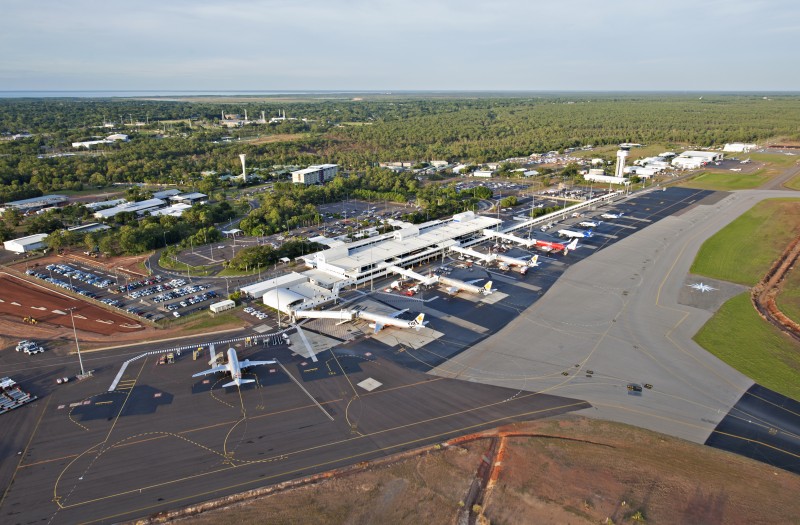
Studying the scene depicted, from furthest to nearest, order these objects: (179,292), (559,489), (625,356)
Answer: (179,292) < (625,356) < (559,489)

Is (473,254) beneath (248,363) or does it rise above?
above

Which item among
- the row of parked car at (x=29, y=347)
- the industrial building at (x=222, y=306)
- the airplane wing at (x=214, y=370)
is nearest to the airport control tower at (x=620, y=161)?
the industrial building at (x=222, y=306)

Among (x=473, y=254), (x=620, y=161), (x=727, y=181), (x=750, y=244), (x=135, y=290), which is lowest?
(x=135, y=290)

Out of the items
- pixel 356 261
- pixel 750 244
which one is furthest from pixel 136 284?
pixel 750 244

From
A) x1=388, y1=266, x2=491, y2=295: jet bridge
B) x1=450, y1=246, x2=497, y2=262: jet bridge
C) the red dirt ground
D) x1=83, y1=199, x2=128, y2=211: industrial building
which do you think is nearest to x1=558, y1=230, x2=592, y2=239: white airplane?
x1=450, y1=246, x2=497, y2=262: jet bridge

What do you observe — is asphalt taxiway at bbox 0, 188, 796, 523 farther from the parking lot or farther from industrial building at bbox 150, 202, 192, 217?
industrial building at bbox 150, 202, 192, 217

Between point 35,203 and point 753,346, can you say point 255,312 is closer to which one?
point 753,346

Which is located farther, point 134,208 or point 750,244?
point 134,208
